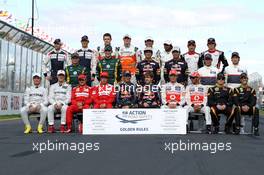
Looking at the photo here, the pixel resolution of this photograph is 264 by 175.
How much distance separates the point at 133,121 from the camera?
37.8 ft

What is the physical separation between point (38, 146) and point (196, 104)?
5243 mm

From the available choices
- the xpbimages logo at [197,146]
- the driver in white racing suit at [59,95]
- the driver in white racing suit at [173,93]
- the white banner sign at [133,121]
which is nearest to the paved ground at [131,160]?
the xpbimages logo at [197,146]

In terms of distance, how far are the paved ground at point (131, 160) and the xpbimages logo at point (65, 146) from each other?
13 centimetres

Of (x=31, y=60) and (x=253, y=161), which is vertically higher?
(x=31, y=60)

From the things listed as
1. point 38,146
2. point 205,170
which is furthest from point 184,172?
point 38,146

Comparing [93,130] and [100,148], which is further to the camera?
[93,130]

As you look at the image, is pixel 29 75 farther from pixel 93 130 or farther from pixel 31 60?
pixel 93 130

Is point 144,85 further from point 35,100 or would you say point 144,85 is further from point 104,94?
point 35,100

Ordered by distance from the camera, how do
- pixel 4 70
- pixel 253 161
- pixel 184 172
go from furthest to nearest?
pixel 4 70, pixel 253 161, pixel 184 172

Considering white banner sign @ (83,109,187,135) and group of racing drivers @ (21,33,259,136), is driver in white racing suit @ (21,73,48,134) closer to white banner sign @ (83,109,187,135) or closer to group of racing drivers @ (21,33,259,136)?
group of racing drivers @ (21,33,259,136)

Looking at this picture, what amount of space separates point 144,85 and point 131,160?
6.04 metres

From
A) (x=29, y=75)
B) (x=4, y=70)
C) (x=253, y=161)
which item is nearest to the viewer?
(x=253, y=161)

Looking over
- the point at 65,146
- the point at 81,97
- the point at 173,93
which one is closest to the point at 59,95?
the point at 81,97

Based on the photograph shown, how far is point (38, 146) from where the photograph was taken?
365 inches
